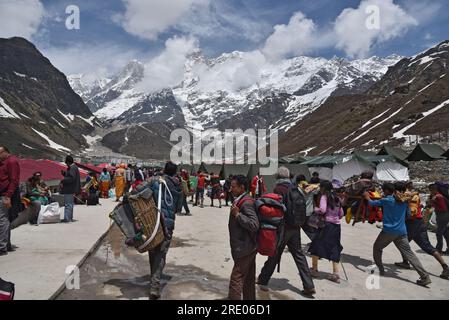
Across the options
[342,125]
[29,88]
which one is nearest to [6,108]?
[29,88]

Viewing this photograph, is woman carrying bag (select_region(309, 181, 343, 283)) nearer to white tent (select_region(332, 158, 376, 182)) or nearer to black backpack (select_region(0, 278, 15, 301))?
black backpack (select_region(0, 278, 15, 301))

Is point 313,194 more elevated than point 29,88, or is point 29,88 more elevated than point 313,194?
point 29,88

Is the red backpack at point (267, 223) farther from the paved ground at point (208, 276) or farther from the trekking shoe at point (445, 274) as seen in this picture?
the trekking shoe at point (445, 274)

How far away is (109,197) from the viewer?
2100 cm

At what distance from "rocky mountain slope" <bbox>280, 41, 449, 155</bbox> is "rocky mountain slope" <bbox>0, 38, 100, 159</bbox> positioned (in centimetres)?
6547

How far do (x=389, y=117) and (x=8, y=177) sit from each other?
7717cm

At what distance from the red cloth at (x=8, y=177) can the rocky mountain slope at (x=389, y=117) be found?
51107 mm

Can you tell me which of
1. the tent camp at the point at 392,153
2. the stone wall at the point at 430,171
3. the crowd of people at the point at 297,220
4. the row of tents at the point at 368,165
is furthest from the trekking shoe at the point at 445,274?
the tent camp at the point at 392,153

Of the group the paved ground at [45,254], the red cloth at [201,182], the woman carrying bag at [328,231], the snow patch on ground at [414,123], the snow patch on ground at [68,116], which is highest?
the snow patch on ground at [68,116]

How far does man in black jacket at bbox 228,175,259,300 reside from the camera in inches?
186

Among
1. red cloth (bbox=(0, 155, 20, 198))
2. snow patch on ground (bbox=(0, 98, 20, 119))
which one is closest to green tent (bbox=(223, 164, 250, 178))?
red cloth (bbox=(0, 155, 20, 198))

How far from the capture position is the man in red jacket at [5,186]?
6.62m
